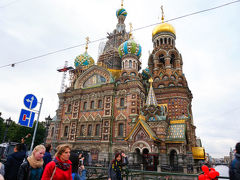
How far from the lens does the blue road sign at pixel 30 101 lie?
8.23 meters

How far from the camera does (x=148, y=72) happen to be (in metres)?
25.8

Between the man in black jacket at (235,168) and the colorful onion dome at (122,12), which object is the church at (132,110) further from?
the man in black jacket at (235,168)

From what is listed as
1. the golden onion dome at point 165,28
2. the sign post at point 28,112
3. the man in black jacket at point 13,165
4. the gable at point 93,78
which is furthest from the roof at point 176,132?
the golden onion dome at point 165,28

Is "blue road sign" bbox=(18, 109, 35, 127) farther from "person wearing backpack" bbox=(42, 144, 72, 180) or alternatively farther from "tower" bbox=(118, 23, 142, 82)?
"tower" bbox=(118, 23, 142, 82)

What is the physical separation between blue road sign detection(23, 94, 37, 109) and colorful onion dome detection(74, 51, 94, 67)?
19863 mm

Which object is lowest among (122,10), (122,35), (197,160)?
(197,160)

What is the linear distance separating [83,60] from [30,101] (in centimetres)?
2027

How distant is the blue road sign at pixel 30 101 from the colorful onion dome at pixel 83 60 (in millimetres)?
19863

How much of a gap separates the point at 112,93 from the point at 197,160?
464 inches

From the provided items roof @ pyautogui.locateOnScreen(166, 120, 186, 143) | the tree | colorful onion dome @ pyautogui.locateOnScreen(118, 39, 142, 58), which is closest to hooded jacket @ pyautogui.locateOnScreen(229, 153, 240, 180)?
roof @ pyautogui.locateOnScreen(166, 120, 186, 143)

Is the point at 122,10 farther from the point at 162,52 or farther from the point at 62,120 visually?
the point at 62,120

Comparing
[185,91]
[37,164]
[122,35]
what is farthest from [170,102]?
[37,164]

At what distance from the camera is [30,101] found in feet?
27.5

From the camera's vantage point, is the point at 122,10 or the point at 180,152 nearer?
the point at 180,152
